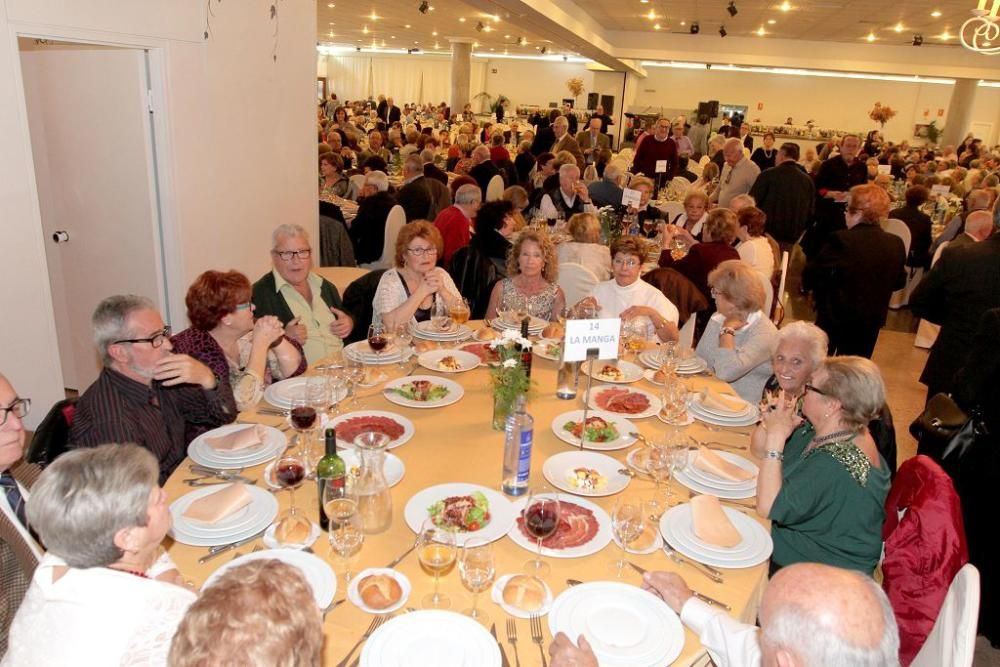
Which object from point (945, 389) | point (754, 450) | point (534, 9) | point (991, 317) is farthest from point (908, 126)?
point (754, 450)

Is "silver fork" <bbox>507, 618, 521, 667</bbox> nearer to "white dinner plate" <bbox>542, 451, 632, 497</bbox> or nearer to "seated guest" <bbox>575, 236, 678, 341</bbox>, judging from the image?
"white dinner plate" <bbox>542, 451, 632, 497</bbox>

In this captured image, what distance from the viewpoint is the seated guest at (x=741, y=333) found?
11.3 ft

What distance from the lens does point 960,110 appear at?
17.8 meters

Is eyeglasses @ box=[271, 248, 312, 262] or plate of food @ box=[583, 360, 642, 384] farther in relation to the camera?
eyeglasses @ box=[271, 248, 312, 262]

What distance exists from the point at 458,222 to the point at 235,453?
4177mm

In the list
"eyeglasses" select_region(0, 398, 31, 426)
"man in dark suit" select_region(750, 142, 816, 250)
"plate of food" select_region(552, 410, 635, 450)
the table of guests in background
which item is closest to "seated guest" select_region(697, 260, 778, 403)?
the table of guests in background

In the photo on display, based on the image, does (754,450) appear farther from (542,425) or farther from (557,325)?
(557,325)

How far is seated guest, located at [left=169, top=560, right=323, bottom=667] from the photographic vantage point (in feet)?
3.83

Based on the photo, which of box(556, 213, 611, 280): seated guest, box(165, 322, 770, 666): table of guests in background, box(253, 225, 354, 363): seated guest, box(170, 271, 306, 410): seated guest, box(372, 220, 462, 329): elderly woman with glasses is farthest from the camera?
box(556, 213, 611, 280): seated guest

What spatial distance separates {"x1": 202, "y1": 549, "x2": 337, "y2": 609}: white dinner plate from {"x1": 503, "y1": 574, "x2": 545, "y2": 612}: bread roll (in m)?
0.44

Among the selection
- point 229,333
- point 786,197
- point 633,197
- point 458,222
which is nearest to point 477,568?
point 229,333

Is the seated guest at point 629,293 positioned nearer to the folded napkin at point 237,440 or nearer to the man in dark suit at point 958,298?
the man in dark suit at point 958,298

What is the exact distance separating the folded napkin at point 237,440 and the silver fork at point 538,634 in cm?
121

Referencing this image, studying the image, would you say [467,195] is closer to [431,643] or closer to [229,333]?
[229,333]
